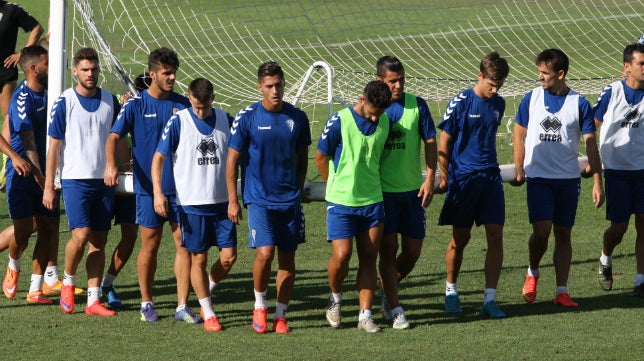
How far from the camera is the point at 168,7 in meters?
12.8

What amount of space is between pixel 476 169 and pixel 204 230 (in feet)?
6.83

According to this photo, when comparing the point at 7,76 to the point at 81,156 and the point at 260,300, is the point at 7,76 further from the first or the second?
the point at 260,300

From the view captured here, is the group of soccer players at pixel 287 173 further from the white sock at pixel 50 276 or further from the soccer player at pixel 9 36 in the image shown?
the soccer player at pixel 9 36

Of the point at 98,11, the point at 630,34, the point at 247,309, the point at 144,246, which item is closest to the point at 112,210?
the point at 144,246

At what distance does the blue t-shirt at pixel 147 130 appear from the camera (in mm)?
8570

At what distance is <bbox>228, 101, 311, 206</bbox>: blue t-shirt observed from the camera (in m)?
8.12

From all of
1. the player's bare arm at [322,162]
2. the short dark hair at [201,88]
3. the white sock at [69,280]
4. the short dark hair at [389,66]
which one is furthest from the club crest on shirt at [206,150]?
the white sock at [69,280]

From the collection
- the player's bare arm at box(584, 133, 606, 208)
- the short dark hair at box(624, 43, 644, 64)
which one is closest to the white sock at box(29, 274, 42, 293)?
the player's bare arm at box(584, 133, 606, 208)

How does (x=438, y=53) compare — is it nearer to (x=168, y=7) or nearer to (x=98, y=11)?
(x=168, y=7)

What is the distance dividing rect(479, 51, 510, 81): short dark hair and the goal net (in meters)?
3.97

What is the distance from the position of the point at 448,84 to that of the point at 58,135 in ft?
22.6

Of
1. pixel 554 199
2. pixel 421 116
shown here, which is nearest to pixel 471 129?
pixel 421 116

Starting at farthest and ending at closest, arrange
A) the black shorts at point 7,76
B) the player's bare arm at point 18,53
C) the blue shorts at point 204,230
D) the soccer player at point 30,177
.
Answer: the black shorts at point 7,76, the player's bare arm at point 18,53, the soccer player at point 30,177, the blue shorts at point 204,230

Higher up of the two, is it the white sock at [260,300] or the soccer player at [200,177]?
the soccer player at [200,177]
